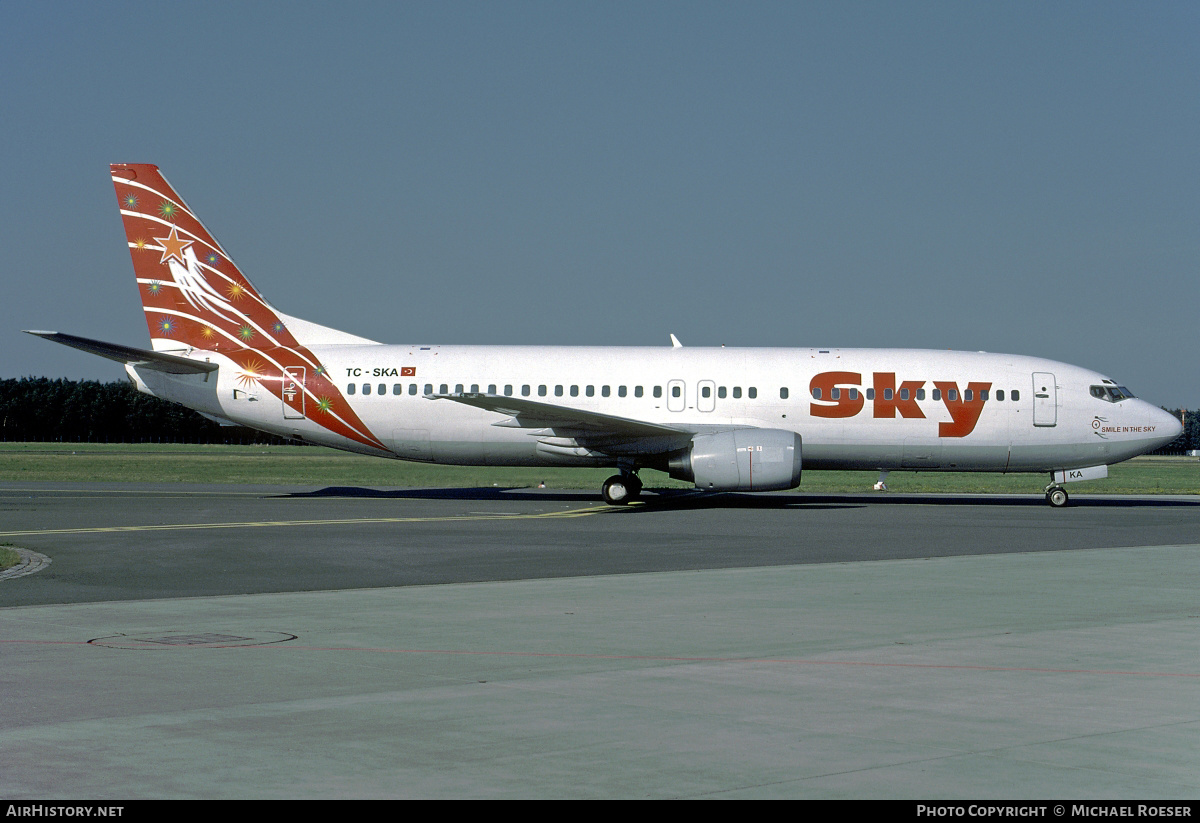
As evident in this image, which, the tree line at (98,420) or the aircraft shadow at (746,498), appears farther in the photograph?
the tree line at (98,420)

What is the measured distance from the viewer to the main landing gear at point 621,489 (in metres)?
30.4

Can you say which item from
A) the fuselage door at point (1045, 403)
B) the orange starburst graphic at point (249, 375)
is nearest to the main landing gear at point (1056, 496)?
the fuselage door at point (1045, 403)

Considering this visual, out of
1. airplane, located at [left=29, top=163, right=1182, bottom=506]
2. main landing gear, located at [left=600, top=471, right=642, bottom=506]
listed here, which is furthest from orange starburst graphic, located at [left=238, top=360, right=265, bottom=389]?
main landing gear, located at [left=600, top=471, right=642, bottom=506]

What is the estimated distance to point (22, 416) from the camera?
15400 centimetres

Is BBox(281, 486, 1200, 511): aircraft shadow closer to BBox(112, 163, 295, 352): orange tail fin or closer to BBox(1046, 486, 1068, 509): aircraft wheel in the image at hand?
BBox(1046, 486, 1068, 509): aircraft wheel

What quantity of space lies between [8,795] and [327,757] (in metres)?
1.49

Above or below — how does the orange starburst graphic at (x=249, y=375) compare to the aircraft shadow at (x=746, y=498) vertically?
above

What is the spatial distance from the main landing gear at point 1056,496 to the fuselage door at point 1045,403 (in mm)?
1834

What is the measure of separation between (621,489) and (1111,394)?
13.0 metres

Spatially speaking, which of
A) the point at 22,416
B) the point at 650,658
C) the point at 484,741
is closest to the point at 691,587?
the point at 650,658

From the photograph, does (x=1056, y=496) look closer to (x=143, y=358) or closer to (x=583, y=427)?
Answer: (x=583, y=427)

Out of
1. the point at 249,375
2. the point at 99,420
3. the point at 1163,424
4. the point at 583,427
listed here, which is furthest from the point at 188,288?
the point at 99,420

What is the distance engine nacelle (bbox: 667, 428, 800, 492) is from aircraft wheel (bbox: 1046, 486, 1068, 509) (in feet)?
24.9

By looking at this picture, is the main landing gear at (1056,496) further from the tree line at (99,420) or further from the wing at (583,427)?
the tree line at (99,420)
